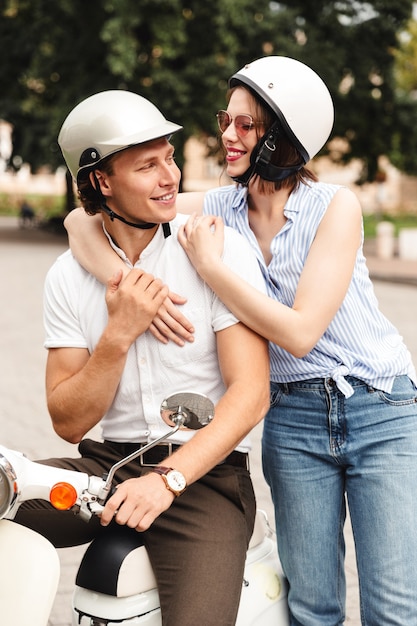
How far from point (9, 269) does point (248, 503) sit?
1719cm

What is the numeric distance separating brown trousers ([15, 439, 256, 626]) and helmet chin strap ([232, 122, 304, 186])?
78 cm

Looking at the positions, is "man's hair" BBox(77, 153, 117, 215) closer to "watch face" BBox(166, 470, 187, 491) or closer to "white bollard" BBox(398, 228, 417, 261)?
"watch face" BBox(166, 470, 187, 491)

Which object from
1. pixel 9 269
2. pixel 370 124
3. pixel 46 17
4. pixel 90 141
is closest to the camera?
pixel 90 141

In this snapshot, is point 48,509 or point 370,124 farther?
point 370,124

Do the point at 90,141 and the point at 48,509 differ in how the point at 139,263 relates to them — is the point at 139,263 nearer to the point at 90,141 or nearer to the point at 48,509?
the point at 90,141

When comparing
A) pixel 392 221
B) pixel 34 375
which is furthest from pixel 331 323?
pixel 392 221

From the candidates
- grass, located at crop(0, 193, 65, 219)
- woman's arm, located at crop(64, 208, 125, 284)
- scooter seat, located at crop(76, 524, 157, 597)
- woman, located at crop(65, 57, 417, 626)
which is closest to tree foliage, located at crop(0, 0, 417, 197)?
grass, located at crop(0, 193, 65, 219)

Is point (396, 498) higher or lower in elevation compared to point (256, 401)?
lower

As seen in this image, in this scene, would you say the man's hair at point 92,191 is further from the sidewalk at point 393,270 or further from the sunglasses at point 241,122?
the sidewalk at point 393,270

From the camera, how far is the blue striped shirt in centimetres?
243

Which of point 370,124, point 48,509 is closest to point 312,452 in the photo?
point 48,509

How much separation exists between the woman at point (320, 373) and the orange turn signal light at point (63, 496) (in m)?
0.68

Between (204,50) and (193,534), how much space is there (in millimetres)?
21544

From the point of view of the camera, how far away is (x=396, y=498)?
237cm
